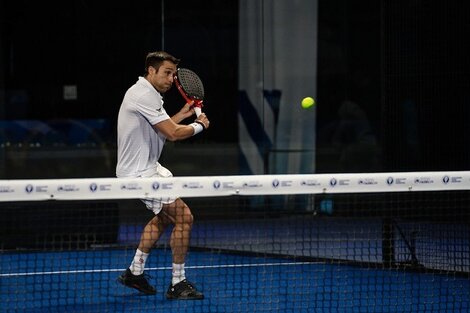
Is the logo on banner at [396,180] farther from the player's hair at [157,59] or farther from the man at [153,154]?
the player's hair at [157,59]

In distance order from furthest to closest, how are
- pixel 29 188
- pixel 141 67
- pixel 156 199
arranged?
pixel 141 67
pixel 156 199
pixel 29 188

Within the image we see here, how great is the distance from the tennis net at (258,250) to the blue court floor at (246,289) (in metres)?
0.01

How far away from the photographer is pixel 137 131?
668cm

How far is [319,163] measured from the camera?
10812 mm

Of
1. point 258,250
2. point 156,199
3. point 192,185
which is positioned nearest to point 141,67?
point 258,250

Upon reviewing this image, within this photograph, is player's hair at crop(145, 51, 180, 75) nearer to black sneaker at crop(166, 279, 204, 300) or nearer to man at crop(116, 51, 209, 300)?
man at crop(116, 51, 209, 300)

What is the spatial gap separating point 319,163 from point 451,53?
9.75 ft

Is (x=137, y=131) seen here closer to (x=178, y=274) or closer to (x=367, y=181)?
(x=178, y=274)

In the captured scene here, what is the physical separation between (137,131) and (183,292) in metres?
1.06

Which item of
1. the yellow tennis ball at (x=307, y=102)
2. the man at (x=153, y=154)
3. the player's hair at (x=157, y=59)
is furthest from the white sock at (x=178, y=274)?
the yellow tennis ball at (x=307, y=102)

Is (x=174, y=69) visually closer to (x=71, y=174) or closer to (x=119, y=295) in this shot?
(x=119, y=295)

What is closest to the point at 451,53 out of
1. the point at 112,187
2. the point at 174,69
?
the point at 174,69

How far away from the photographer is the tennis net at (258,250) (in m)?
5.28

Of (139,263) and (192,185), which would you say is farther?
(139,263)
